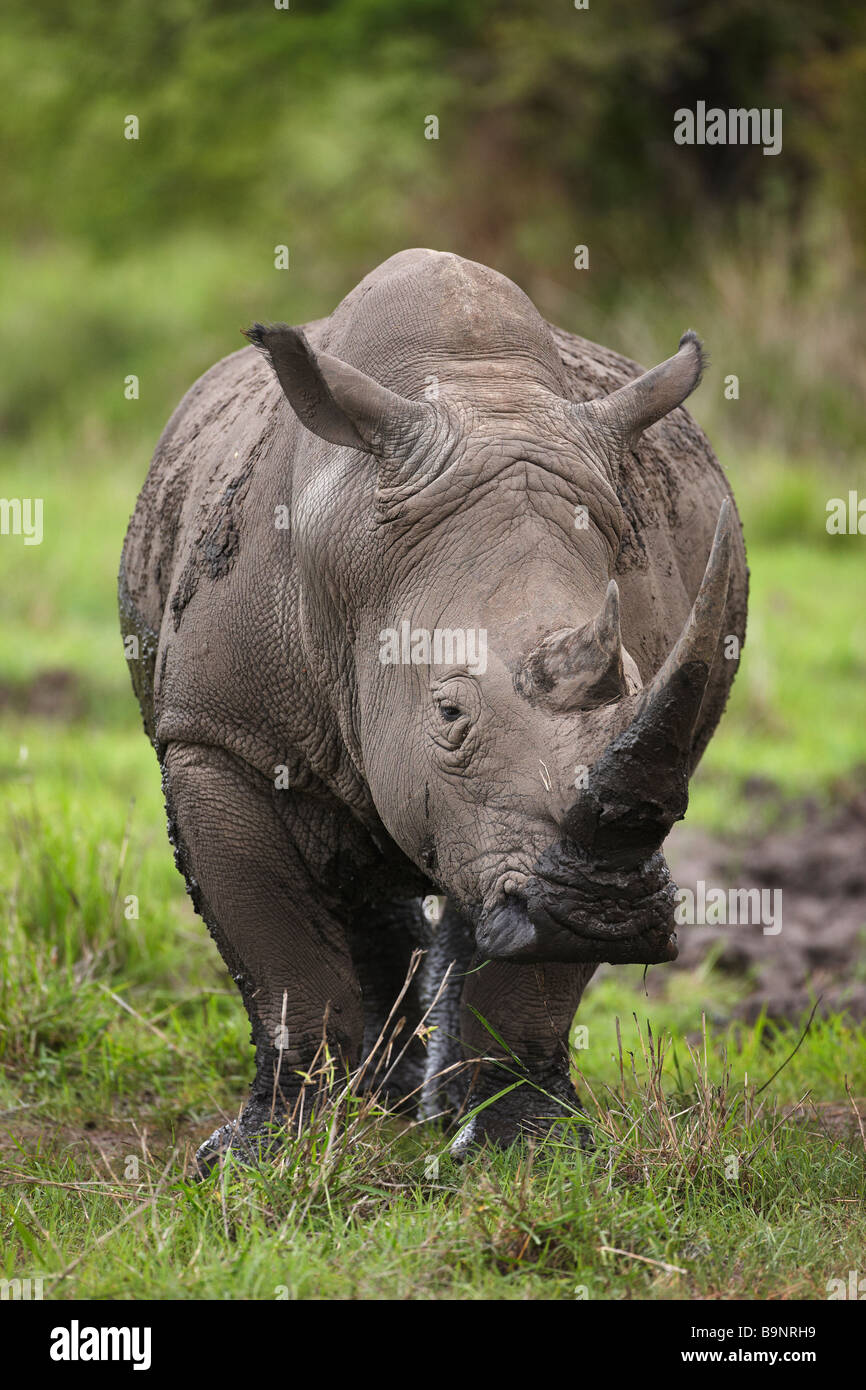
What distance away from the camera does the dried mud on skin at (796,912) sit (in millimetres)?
Result: 6812

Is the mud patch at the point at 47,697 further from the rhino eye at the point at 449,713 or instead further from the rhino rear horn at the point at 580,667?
the rhino rear horn at the point at 580,667

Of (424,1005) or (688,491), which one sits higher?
(688,491)

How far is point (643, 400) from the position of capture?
14.3 feet

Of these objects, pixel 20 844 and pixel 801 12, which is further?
pixel 801 12

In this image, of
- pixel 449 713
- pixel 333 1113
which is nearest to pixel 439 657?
pixel 449 713

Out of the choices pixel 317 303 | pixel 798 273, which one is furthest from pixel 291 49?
pixel 798 273

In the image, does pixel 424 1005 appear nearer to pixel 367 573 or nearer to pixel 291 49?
pixel 367 573

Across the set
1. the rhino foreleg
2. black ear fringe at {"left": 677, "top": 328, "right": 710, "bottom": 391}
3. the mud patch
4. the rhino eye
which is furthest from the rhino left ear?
the mud patch

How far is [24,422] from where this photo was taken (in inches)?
690

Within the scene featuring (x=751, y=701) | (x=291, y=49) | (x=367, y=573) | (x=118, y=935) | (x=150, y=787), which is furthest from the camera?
(x=291, y=49)

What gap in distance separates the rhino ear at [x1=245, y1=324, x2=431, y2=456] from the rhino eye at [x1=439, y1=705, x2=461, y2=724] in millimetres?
634

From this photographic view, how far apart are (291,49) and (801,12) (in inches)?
224

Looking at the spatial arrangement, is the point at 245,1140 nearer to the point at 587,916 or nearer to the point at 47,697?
the point at 587,916

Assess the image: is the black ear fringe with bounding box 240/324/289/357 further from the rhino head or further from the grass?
the grass
